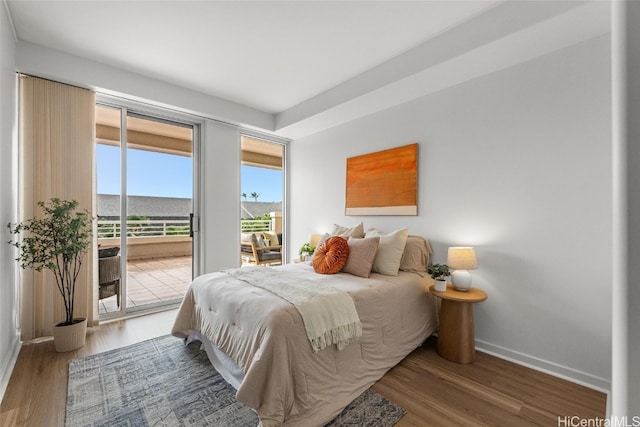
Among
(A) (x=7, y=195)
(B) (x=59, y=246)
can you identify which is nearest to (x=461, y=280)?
(B) (x=59, y=246)

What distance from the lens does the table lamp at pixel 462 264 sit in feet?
7.50

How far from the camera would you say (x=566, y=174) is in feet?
6.79

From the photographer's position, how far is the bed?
146 centimetres

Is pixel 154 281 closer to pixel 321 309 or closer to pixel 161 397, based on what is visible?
pixel 161 397

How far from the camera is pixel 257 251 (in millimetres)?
4531

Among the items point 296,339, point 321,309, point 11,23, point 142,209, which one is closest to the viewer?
point 296,339

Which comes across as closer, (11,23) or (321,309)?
(321,309)

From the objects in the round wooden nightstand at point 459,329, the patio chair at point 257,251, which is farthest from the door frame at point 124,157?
the round wooden nightstand at point 459,329

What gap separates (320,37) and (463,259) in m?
2.31

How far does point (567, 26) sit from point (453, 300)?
2.15 metres

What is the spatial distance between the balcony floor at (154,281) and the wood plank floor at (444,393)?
946mm

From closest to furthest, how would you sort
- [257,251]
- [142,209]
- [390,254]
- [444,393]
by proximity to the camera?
1. [444,393]
2. [390,254]
3. [142,209]
4. [257,251]

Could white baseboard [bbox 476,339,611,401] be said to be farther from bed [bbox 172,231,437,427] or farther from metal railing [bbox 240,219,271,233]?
metal railing [bbox 240,219,271,233]

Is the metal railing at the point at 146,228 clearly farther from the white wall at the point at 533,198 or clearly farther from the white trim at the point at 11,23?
the white wall at the point at 533,198
